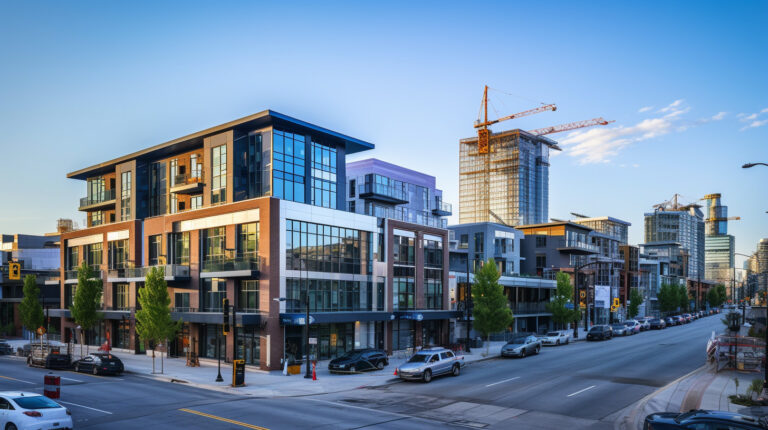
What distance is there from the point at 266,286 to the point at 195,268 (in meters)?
9.77

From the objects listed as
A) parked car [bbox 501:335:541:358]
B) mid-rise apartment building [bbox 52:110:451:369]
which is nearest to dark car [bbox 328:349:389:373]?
mid-rise apartment building [bbox 52:110:451:369]

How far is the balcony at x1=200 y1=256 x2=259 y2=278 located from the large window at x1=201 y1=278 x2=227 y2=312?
99 centimetres

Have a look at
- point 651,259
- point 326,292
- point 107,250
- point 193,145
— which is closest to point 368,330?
point 326,292

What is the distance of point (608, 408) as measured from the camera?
78.6ft

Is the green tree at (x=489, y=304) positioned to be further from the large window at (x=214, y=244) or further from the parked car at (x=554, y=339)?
the large window at (x=214, y=244)

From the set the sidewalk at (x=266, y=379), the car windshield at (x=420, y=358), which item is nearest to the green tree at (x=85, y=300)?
the sidewalk at (x=266, y=379)

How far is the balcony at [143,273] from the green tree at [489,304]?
24.4m

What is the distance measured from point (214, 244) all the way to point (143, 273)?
9.92 m

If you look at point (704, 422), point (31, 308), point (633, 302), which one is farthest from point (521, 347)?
point (633, 302)

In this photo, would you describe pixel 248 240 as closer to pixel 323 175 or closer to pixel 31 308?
pixel 323 175

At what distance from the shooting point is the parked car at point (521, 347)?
43459 millimetres

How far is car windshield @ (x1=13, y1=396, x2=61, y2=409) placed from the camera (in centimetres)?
1755

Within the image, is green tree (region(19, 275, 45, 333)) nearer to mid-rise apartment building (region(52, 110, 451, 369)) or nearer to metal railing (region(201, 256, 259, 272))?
mid-rise apartment building (region(52, 110, 451, 369))

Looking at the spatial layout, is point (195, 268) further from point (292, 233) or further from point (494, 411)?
point (494, 411)
